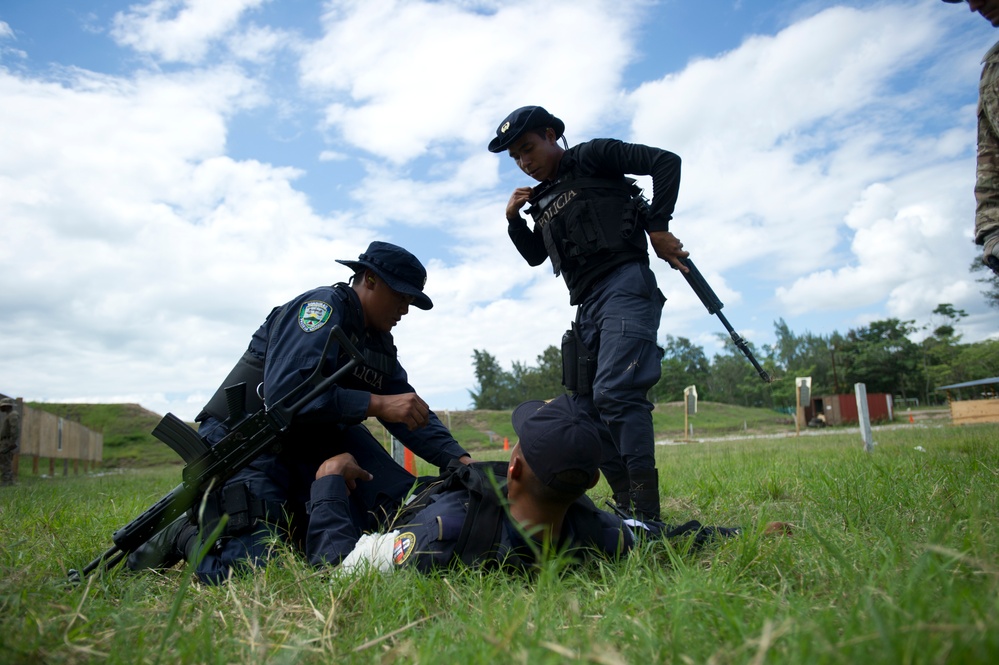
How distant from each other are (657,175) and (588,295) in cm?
78

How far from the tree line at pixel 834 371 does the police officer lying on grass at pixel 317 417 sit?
4242cm

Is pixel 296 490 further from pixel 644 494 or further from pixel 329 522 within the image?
pixel 644 494

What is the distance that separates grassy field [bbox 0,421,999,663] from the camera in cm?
112

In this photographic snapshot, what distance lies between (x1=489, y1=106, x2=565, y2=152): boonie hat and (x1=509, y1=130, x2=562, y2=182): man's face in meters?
0.06

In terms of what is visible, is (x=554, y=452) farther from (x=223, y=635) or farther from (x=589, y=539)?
(x=223, y=635)

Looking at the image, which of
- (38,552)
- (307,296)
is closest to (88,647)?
(38,552)

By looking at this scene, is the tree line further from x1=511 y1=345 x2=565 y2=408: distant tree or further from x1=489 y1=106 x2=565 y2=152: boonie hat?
x1=489 y1=106 x2=565 y2=152: boonie hat

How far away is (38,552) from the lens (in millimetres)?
2785

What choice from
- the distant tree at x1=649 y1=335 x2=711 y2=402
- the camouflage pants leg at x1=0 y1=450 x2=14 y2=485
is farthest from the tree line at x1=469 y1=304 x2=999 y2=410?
the camouflage pants leg at x1=0 y1=450 x2=14 y2=485

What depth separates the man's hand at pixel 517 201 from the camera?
4234 millimetres

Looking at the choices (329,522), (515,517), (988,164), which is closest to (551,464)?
(515,517)

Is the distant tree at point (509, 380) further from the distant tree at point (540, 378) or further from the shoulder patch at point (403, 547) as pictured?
the shoulder patch at point (403, 547)

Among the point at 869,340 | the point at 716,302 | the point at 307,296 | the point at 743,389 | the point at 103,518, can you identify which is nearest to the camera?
the point at 307,296

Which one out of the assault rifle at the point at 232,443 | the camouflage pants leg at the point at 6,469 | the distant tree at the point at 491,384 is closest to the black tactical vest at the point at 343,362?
the assault rifle at the point at 232,443
